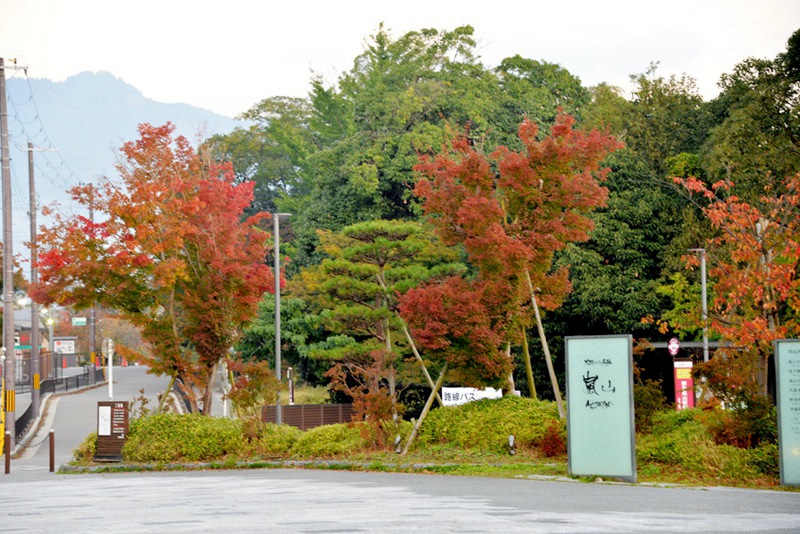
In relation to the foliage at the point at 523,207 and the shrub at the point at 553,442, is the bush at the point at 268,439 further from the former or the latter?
the shrub at the point at 553,442

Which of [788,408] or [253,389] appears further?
[253,389]

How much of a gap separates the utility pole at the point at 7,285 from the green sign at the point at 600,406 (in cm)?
2402

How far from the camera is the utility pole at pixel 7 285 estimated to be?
36606 millimetres

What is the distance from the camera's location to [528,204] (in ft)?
85.5

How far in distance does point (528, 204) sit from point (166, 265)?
31.1 ft

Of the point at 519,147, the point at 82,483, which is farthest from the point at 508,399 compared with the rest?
the point at 519,147

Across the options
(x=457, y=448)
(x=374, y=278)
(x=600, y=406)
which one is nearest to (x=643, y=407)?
(x=600, y=406)

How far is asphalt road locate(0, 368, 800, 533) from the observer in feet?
36.5

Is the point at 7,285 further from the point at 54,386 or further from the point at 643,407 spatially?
the point at 54,386

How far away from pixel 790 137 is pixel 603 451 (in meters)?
26.7

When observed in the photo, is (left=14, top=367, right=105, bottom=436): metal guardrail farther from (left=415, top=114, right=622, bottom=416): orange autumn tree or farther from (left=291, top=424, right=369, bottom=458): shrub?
(left=415, top=114, right=622, bottom=416): orange autumn tree

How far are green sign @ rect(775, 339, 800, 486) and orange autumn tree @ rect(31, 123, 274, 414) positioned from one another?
47.7 ft

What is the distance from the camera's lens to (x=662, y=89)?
182 ft

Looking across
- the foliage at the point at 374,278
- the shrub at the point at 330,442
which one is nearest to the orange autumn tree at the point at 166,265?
the shrub at the point at 330,442
